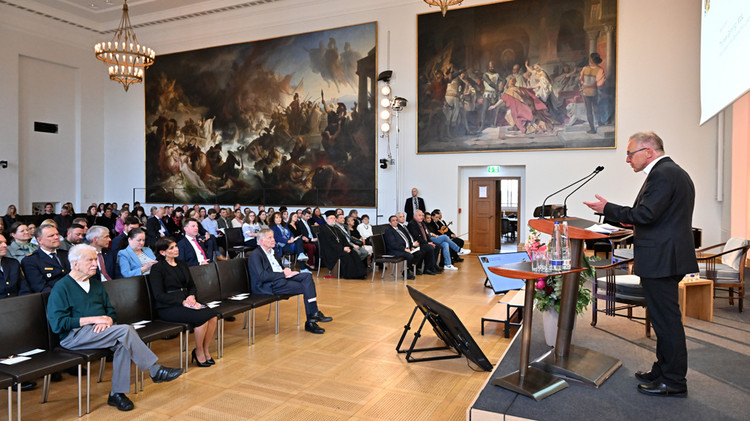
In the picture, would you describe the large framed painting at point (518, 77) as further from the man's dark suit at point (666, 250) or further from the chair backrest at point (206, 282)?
the man's dark suit at point (666, 250)

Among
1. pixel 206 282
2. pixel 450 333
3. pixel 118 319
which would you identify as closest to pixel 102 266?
pixel 206 282

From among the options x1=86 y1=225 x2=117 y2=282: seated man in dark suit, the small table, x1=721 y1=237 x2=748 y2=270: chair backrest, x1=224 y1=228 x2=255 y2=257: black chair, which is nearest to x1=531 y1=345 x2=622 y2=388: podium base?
the small table

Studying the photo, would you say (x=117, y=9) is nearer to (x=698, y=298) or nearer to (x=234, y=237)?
(x=234, y=237)

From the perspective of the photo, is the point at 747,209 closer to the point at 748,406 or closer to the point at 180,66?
the point at 748,406

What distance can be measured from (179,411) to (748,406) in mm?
3682

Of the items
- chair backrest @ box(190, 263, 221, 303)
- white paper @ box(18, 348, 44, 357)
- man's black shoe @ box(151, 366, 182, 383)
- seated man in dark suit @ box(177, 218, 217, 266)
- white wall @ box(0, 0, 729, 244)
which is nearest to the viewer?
white paper @ box(18, 348, 44, 357)

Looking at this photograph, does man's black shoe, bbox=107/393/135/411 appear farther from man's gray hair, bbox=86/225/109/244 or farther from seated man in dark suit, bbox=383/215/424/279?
seated man in dark suit, bbox=383/215/424/279

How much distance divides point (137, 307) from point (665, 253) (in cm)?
418

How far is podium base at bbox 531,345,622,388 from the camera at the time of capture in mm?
3289

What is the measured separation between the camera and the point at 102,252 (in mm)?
5535

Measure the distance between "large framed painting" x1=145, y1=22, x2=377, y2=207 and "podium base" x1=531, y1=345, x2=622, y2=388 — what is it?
→ 11.3 metres

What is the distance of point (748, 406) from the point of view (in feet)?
9.82

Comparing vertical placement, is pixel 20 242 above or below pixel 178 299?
above

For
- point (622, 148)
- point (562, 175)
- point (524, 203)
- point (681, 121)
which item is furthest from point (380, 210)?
point (681, 121)
